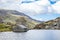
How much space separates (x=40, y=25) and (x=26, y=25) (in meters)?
1.94

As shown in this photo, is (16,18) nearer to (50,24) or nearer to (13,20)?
(13,20)

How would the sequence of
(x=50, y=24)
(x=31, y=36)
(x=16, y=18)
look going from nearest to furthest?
(x=31, y=36)
(x=16, y=18)
(x=50, y=24)

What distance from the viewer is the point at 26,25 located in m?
25.7

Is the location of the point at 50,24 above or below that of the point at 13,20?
below

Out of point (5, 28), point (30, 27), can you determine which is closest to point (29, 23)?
point (30, 27)

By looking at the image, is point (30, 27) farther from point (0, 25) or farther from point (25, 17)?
point (0, 25)

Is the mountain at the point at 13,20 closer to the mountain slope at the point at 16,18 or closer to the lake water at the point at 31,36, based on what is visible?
the mountain slope at the point at 16,18

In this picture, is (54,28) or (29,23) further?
(54,28)

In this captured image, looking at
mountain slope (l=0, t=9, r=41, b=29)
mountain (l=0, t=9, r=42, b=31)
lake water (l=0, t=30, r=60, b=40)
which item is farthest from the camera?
mountain slope (l=0, t=9, r=41, b=29)

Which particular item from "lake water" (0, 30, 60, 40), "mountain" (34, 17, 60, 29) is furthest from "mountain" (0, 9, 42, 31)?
"lake water" (0, 30, 60, 40)

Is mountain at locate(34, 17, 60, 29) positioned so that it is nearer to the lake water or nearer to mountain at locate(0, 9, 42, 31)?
mountain at locate(0, 9, 42, 31)

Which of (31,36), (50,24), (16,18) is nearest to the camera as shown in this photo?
(31,36)

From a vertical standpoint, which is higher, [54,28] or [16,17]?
[16,17]

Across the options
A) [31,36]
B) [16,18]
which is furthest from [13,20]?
[31,36]
